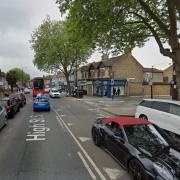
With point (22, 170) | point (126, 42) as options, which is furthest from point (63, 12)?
point (22, 170)

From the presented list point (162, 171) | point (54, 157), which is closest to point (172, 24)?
point (54, 157)

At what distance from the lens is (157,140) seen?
7750 millimetres

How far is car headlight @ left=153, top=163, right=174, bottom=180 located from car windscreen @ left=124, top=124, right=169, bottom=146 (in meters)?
1.40

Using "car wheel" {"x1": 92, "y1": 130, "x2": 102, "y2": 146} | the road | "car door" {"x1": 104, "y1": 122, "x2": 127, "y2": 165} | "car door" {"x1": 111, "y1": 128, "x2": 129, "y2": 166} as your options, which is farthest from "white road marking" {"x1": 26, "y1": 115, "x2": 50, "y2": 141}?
"car door" {"x1": 111, "y1": 128, "x2": 129, "y2": 166}

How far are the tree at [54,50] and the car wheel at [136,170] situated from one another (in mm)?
47994

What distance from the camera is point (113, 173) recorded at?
7.44 m

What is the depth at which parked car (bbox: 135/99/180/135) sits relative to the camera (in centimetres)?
1181

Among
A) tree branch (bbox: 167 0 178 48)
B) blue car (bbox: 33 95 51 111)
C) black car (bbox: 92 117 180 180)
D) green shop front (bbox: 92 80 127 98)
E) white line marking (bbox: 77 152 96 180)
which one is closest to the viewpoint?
black car (bbox: 92 117 180 180)

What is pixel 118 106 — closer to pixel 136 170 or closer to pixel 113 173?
pixel 113 173

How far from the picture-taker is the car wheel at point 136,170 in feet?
20.8

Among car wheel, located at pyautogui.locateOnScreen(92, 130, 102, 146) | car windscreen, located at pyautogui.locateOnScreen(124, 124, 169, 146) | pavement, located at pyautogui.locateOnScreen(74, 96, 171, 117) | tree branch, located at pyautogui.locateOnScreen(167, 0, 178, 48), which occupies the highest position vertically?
tree branch, located at pyautogui.locateOnScreen(167, 0, 178, 48)

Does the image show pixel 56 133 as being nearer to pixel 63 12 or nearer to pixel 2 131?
pixel 2 131

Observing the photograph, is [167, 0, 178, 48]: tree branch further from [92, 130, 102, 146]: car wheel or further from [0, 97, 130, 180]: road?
[92, 130, 102, 146]: car wheel

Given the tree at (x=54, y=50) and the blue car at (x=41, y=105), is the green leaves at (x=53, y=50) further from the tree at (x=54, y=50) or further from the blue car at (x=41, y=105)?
the blue car at (x=41, y=105)
